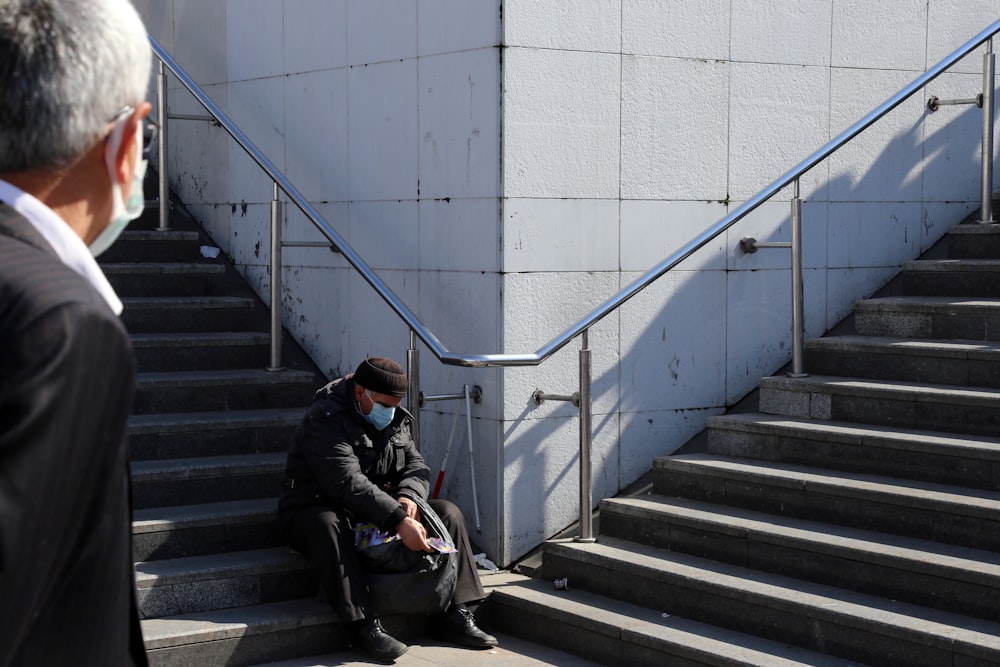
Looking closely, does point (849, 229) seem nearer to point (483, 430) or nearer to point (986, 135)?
point (986, 135)

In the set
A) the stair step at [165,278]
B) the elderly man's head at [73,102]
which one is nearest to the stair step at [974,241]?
the stair step at [165,278]

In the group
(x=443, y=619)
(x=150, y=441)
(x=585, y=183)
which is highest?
(x=585, y=183)

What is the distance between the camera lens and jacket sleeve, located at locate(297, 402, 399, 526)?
224 inches

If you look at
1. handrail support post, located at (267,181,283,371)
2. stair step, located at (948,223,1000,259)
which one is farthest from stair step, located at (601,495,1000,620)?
stair step, located at (948,223,1000,259)

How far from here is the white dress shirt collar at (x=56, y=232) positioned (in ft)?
4.40

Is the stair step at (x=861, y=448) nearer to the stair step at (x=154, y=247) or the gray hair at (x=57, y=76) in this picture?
the stair step at (x=154, y=247)

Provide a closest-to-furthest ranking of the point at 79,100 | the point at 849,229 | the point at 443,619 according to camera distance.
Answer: the point at 79,100, the point at 443,619, the point at 849,229

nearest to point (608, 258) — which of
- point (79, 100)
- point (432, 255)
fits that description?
point (432, 255)

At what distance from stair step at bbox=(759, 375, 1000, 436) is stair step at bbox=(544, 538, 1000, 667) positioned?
1.13m

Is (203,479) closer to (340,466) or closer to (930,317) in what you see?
(340,466)

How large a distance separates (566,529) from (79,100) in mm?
5521

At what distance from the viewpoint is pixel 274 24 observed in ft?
26.1

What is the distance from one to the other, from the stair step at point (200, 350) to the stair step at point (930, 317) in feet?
11.0

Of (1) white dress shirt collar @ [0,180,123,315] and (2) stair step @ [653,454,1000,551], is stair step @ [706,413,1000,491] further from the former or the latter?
(1) white dress shirt collar @ [0,180,123,315]
